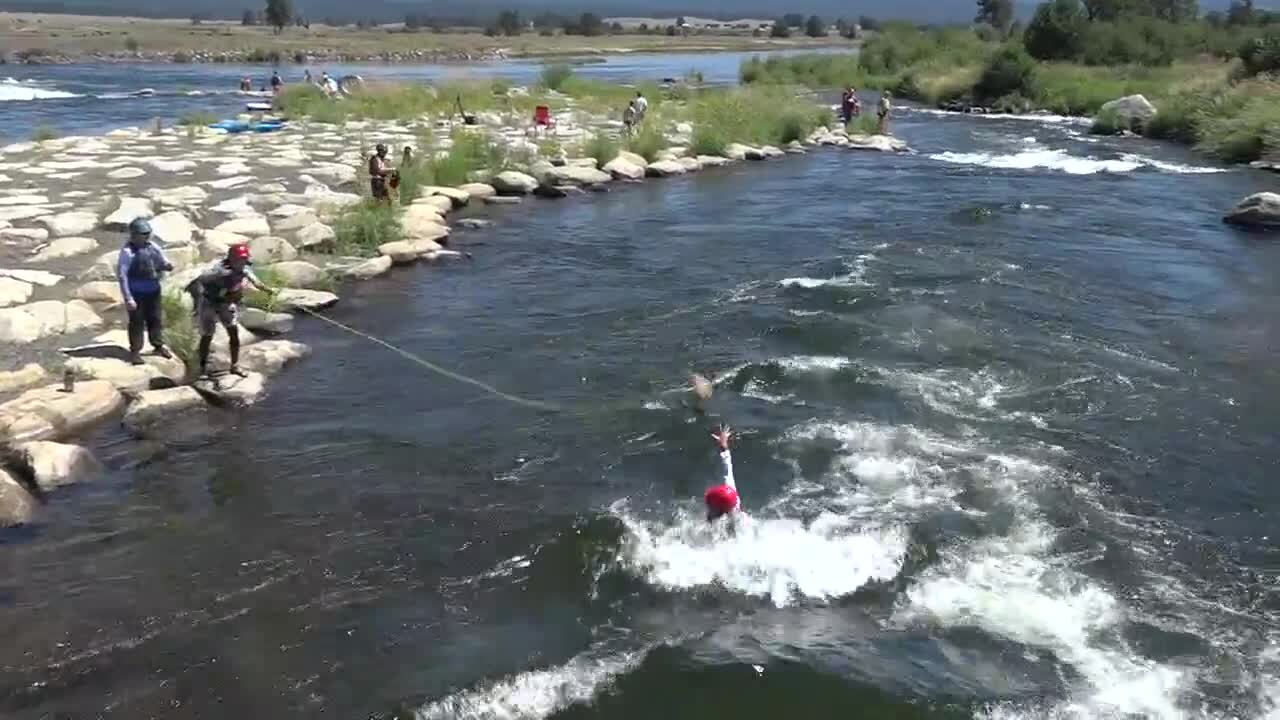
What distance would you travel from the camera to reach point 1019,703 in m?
7.29

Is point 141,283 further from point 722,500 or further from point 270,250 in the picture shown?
point 722,500

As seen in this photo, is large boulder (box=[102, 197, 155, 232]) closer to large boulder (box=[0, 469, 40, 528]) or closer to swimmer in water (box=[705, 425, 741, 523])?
large boulder (box=[0, 469, 40, 528])

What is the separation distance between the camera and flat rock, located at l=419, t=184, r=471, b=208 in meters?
23.7

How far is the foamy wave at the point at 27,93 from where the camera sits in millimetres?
47438

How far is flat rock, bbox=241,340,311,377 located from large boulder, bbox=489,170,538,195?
11819 millimetres

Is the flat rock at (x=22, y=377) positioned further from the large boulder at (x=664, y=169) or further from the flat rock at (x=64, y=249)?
the large boulder at (x=664, y=169)

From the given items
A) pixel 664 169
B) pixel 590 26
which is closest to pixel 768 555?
pixel 664 169

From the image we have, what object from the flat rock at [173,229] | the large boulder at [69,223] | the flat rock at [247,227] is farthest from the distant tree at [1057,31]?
the large boulder at [69,223]

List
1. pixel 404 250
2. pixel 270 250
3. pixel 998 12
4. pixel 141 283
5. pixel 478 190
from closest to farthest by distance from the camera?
pixel 141 283 < pixel 270 250 < pixel 404 250 < pixel 478 190 < pixel 998 12

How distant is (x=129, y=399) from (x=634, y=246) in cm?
1055

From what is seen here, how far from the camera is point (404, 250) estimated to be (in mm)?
19172

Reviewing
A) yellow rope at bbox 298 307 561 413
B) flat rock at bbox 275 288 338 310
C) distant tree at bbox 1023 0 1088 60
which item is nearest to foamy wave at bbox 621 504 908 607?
yellow rope at bbox 298 307 561 413

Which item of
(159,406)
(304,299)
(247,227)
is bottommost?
(159,406)

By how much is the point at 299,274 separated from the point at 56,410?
596 centimetres
